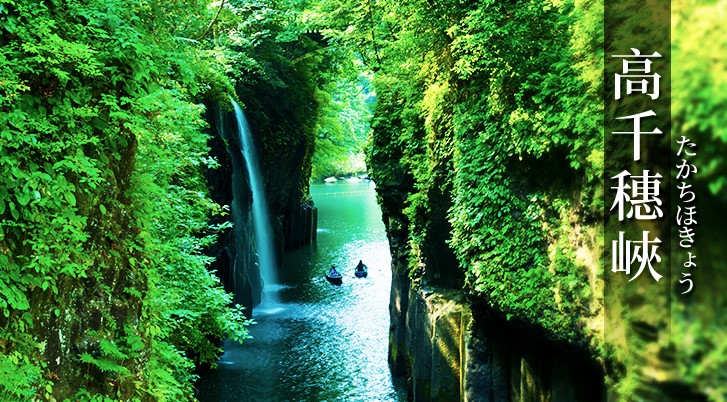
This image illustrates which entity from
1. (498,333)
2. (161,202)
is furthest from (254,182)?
(498,333)

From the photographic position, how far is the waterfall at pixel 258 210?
74.6ft

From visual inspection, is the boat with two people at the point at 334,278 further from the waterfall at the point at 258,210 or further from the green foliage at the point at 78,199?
the green foliage at the point at 78,199

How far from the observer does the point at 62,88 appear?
589 cm

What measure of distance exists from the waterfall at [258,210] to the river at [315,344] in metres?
1.02

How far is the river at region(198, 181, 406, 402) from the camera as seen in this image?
15094mm

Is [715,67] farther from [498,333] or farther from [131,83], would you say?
[498,333]

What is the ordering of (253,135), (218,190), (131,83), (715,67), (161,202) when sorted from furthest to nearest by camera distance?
(253,135) < (218,190) < (161,202) < (131,83) < (715,67)

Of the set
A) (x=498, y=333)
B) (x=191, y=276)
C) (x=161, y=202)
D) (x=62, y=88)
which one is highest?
(x=62, y=88)

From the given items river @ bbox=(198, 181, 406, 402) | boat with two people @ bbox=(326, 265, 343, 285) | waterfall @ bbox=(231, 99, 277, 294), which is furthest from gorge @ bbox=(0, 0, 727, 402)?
boat with two people @ bbox=(326, 265, 343, 285)

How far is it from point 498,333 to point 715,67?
781 cm

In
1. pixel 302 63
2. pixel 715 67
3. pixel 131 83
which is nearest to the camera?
pixel 715 67

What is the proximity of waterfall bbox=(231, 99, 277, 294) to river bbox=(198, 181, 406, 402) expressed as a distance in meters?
1.02

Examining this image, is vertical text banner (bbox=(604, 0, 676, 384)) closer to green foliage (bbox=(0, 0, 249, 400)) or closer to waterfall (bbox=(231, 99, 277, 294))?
green foliage (bbox=(0, 0, 249, 400))

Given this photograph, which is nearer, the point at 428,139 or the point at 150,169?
the point at 150,169
